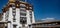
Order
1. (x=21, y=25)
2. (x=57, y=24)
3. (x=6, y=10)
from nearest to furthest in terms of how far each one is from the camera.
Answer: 1. (x=57, y=24)
2. (x=21, y=25)
3. (x=6, y=10)

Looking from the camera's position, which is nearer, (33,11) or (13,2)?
(13,2)

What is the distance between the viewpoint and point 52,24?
25.6 feet

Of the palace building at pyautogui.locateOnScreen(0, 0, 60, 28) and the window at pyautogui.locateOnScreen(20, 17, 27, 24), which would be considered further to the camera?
the window at pyautogui.locateOnScreen(20, 17, 27, 24)

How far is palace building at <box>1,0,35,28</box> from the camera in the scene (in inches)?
336

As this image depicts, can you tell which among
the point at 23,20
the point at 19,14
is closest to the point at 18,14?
the point at 19,14

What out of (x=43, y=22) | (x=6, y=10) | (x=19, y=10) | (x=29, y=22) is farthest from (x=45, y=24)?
(x=6, y=10)

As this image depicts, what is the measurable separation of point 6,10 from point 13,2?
87 cm

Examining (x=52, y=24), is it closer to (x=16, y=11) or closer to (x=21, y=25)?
(x=21, y=25)

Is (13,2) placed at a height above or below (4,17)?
above

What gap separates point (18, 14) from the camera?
8797mm

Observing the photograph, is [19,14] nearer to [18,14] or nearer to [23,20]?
[18,14]

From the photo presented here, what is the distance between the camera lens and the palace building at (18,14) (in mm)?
8539

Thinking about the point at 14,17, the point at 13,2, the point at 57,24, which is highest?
→ the point at 13,2

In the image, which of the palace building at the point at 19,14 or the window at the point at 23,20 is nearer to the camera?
the palace building at the point at 19,14
